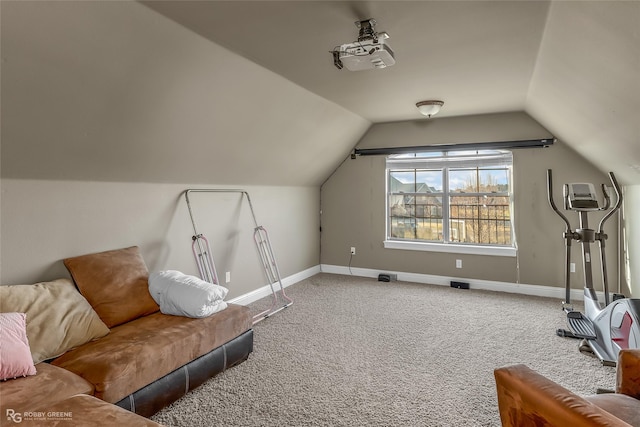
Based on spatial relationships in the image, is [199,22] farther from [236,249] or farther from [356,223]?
[356,223]

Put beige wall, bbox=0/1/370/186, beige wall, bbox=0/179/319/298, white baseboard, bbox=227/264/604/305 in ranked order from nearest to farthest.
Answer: beige wall, bbox=0/1/370/186 → beige wall, bbox=0/179/319/298 → white baseboard, bbox=227/264/604/305

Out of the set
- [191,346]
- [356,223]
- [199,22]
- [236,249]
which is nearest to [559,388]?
[191,346]

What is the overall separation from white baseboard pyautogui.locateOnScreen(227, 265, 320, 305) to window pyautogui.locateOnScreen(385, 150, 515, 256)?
4.28 ft

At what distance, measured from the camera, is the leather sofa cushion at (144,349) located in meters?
1.90

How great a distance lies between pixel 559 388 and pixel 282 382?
180 cm

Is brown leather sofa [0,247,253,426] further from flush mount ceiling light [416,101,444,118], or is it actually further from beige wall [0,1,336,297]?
A: flush mount ceiling light [416,101,444,118]

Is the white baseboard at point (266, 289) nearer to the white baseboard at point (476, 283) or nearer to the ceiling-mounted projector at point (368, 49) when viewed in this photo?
the white baseboard at point (476, 283)

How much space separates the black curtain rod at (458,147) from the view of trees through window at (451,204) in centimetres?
28

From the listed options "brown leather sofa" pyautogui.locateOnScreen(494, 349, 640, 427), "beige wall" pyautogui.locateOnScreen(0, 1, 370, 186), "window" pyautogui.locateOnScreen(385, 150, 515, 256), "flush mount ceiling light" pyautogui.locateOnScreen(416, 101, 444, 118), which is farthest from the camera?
"window" pyautogui.locateOnScreen(385, 150, 515, 256)

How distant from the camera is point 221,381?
8.41 feet

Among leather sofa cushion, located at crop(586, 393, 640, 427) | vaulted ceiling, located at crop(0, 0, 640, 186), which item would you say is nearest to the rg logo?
vaulted ceiling, located at crop(0, 0, 640, 186)

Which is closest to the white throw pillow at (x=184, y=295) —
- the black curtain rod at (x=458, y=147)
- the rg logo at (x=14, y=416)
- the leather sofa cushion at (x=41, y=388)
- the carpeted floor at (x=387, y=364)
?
the carpeted floor at (x=387, y=364)

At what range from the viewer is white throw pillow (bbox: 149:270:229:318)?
8.57 ft

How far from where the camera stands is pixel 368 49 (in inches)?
86.0
